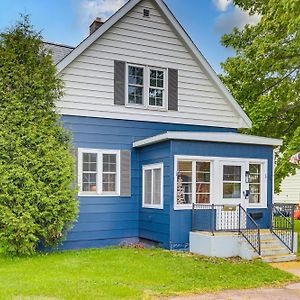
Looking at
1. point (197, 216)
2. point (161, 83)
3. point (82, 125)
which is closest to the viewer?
point (197, 216)

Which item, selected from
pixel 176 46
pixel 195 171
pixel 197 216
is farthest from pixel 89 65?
pixel 197 216

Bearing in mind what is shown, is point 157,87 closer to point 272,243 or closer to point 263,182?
point 263,182

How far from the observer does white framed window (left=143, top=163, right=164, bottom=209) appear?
12.6 meters

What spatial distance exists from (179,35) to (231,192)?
5.51 m

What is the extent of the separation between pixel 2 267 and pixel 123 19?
826 centimetres

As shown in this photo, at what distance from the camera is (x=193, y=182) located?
41.0 ft

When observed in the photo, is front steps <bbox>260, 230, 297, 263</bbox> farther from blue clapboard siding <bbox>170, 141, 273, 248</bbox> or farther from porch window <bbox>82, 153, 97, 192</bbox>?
porch window <bbox>82, 153, 97, 192</bbox>

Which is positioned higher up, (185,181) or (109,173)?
(109,173)

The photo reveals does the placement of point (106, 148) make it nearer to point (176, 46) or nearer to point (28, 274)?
point (176, 46)

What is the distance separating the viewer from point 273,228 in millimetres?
12906

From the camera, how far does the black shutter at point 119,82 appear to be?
13578mm

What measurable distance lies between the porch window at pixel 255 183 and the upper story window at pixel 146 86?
3.53m

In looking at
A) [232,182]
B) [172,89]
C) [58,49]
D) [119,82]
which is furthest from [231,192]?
[58,49]

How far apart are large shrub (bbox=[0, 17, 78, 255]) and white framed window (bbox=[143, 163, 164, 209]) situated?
8.38ft
